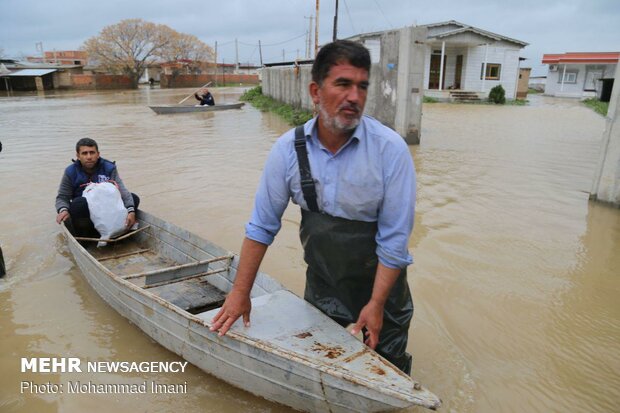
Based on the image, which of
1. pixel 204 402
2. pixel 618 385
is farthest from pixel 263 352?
pixel 618 385

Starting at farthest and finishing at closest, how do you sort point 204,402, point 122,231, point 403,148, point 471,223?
point 471,223
point 122,231
point 204,402
point 403,148

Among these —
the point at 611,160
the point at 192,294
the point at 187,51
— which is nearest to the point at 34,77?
the point at 187,51

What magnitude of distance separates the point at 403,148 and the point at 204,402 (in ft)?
7.40

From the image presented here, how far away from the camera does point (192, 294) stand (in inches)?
161

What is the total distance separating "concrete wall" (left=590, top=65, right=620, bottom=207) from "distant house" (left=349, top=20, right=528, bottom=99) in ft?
66.2

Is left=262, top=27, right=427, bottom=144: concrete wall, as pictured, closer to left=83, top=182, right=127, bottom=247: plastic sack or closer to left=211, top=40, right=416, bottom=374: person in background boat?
left=83, top=182, right=127, bottom=247: plastic sack

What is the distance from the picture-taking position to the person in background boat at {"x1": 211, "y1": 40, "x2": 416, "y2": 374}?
2.03 m

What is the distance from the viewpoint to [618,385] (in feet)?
10.2

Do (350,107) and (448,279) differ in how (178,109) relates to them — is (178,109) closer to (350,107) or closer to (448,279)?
(448,279)

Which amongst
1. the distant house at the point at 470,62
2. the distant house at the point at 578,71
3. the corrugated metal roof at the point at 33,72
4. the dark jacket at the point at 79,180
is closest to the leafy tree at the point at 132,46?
the corrugated metal roof at the point at 33,72

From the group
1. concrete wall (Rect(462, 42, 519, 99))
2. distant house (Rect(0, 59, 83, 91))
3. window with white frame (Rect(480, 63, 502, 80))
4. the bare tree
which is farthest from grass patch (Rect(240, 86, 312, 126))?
the bare tree

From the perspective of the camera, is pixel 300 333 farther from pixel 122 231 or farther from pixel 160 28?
pixel 160 28

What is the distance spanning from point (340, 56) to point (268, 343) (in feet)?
5.09

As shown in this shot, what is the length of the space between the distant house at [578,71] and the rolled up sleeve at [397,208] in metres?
32.7
